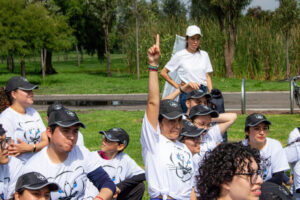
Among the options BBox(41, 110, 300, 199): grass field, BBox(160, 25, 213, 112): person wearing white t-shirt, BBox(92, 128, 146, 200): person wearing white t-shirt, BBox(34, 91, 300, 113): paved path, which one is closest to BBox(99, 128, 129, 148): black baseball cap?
BBox(92, 128, 146, 200): person wearing white t-shirt

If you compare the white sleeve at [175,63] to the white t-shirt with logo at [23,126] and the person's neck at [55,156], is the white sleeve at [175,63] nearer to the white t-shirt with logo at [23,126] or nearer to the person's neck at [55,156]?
the white t-shirt with logo at [23,126]

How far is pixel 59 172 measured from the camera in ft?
11.6

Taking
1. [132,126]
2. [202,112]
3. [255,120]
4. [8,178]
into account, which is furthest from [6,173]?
[132,126]

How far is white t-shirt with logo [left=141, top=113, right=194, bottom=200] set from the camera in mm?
3580

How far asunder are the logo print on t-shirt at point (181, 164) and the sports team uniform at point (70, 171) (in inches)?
23.9

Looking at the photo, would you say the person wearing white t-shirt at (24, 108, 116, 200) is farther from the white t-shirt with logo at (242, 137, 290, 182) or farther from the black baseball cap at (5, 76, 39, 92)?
the white t-shirt with logo at (242, 137, 290, 182)

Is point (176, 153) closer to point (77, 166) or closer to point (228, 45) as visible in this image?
point (77, 166)

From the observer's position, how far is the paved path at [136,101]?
15.3 meters

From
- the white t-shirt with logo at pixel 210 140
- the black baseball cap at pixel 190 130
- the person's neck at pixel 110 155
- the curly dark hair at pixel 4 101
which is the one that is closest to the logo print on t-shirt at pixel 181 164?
the black baseball cap at pixel 190 130

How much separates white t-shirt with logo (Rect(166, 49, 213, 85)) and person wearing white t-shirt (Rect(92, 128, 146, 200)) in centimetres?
170

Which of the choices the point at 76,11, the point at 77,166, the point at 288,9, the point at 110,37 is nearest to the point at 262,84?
the point at 288,9

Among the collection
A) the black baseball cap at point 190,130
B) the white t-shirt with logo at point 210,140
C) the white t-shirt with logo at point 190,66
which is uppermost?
the white t-shirt with logo at point 190,66

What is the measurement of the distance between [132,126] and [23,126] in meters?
6.68

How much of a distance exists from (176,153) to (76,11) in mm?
40283
